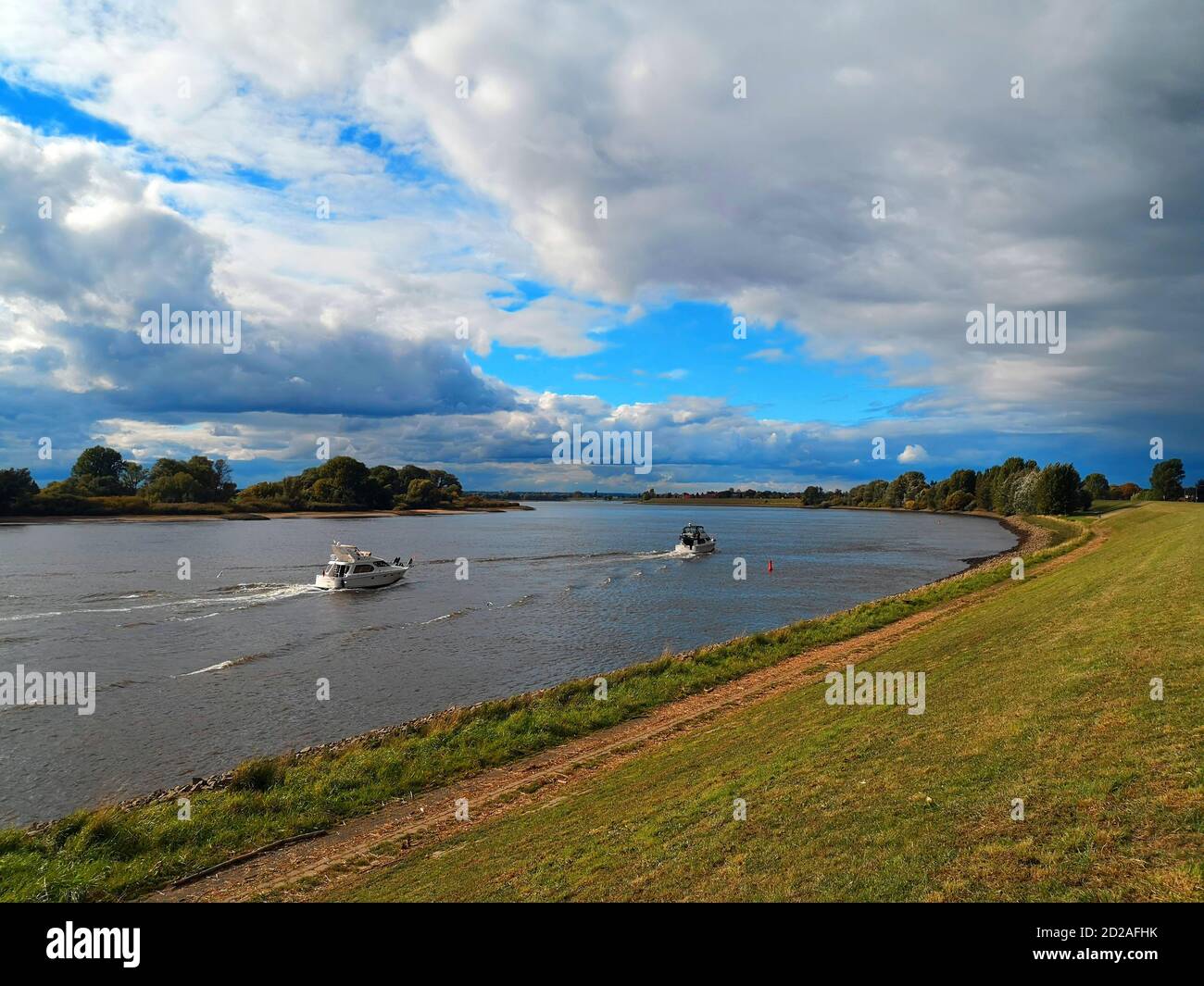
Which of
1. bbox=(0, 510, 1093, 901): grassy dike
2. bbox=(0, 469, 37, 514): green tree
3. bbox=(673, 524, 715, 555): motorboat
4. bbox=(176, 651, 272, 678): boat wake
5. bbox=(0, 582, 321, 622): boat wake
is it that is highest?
bbox=(0, 469, 37, 514): green tree

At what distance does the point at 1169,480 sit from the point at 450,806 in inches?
7760

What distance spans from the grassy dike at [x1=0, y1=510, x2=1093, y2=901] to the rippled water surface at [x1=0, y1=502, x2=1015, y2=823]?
446cm

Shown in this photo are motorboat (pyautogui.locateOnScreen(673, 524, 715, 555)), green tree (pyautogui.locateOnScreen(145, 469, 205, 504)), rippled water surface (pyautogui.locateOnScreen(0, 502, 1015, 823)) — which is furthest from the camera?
green tree (pyautogui.locateOnScreen(145, 469, 205, 504))

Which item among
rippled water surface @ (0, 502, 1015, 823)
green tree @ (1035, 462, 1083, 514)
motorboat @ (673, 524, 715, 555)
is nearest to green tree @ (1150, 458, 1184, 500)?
green tree @ (1035, 462, 1083, 514)

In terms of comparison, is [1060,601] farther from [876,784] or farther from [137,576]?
[137,576]

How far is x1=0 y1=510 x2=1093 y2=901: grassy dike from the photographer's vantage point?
12.9 meters

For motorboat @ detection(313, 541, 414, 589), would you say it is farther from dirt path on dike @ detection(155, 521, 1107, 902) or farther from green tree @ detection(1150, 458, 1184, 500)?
green tree @ detection(1150, 458, 1184, 500)

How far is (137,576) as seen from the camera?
65062mm

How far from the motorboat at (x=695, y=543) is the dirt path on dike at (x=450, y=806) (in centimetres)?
6451

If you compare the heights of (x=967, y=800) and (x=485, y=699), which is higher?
(x=967, y=800)

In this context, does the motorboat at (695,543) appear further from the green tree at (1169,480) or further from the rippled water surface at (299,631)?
the green tree at (1169,480)

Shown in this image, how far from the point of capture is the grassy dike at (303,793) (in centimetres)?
1286
